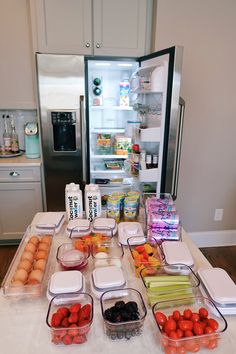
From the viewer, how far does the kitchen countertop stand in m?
2.25

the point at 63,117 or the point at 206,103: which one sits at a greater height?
the point at 206,103

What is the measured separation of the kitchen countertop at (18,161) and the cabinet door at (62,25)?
94 cm

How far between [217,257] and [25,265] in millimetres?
2080

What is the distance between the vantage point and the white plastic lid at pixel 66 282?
0.81 meters

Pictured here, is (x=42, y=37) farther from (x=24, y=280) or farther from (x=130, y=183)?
(x=24, y=280)

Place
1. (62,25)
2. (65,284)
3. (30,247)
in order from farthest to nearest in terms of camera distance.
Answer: (62,25)
(30,247)
(65,284)

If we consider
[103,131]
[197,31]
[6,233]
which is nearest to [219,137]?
[197,31]

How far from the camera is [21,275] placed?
0.88m

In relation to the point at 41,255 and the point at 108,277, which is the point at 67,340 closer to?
the point at 108,277

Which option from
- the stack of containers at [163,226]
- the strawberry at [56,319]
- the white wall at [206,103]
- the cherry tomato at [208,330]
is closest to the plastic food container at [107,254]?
the stack of containers at [163,226]

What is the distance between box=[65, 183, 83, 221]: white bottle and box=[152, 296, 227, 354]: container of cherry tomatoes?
661mm

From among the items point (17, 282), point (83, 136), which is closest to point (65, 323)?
point (17, 282)

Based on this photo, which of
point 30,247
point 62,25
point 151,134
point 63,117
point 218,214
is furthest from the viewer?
point 218,214

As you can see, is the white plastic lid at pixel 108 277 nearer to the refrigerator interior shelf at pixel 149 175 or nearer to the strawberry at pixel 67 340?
the strawberry at pixel 67 340
